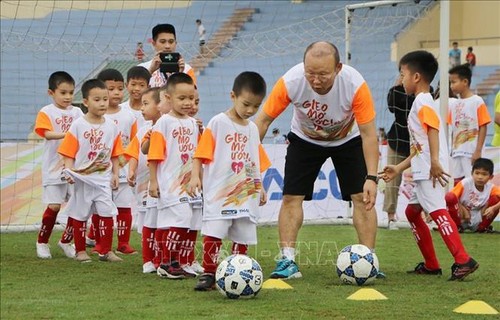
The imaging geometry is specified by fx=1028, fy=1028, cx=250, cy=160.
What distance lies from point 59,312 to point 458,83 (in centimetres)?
828

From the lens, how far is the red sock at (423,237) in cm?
837

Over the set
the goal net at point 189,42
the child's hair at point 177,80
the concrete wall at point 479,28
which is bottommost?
the child's hair at point 177,80

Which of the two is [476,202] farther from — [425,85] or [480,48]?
[480,48]

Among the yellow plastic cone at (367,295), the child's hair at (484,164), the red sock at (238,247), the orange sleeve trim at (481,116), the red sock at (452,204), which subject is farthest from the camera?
the orange sleeve trim at (481,116)

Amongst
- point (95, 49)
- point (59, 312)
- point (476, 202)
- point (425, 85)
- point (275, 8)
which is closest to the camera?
point (59, 312)

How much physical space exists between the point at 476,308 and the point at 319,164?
2.34m

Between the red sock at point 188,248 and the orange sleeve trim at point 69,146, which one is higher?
the orange sleeve trim at point 69,146

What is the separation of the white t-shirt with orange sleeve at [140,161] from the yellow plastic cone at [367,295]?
114 inches

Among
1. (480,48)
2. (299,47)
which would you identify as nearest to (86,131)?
(299,47)

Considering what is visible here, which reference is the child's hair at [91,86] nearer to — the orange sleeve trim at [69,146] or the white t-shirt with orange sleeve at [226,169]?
the orange sleeve trim at [69,146]

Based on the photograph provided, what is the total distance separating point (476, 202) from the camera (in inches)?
512

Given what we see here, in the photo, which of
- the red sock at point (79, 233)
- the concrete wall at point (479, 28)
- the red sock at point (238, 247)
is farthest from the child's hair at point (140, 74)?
the concrete wall at point (479, 28)

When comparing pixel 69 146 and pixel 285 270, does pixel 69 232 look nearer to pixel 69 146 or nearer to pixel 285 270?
pixel 69 146

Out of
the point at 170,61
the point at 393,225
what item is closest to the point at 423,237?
the point at 170,61
